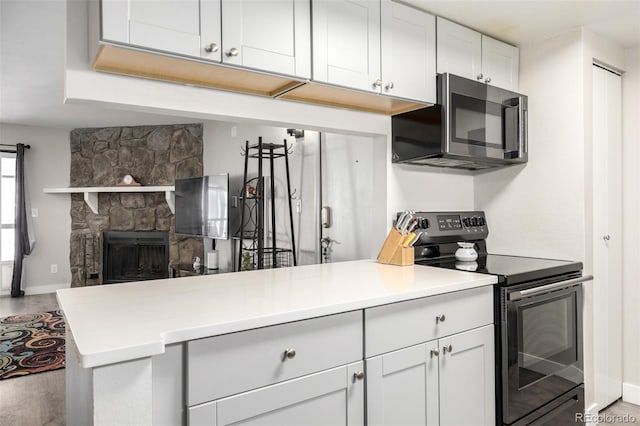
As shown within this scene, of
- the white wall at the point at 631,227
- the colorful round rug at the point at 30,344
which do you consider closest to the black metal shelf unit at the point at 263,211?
the colorful round rug at the point at 30,344

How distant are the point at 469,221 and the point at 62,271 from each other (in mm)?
6070

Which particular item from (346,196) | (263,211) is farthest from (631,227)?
(263,211)

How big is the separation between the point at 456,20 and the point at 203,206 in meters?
3.70

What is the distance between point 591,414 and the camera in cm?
236

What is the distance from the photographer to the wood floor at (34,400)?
2.49 meters

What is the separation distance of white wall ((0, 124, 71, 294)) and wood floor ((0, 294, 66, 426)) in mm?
3667

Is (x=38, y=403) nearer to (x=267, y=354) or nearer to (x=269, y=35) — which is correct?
(x=267, y=354)

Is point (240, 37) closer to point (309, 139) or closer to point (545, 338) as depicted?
point (545, 338)

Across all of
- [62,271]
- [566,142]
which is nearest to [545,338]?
[566,142]

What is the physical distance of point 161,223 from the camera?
241 inches

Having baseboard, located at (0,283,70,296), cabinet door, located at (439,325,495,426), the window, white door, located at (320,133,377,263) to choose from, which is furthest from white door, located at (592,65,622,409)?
the window

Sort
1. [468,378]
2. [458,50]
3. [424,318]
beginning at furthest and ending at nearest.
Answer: [458,50]
[468,378]
[424,318]

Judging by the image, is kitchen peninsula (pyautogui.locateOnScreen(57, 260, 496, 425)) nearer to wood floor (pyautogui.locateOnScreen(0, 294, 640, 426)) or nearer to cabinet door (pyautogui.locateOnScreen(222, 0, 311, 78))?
cabinet door (pyautogui.locateOnScreen(222, 0, 311, 78))

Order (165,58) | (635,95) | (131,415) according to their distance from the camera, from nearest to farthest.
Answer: (131,415) < (165,58) < (635,95)
